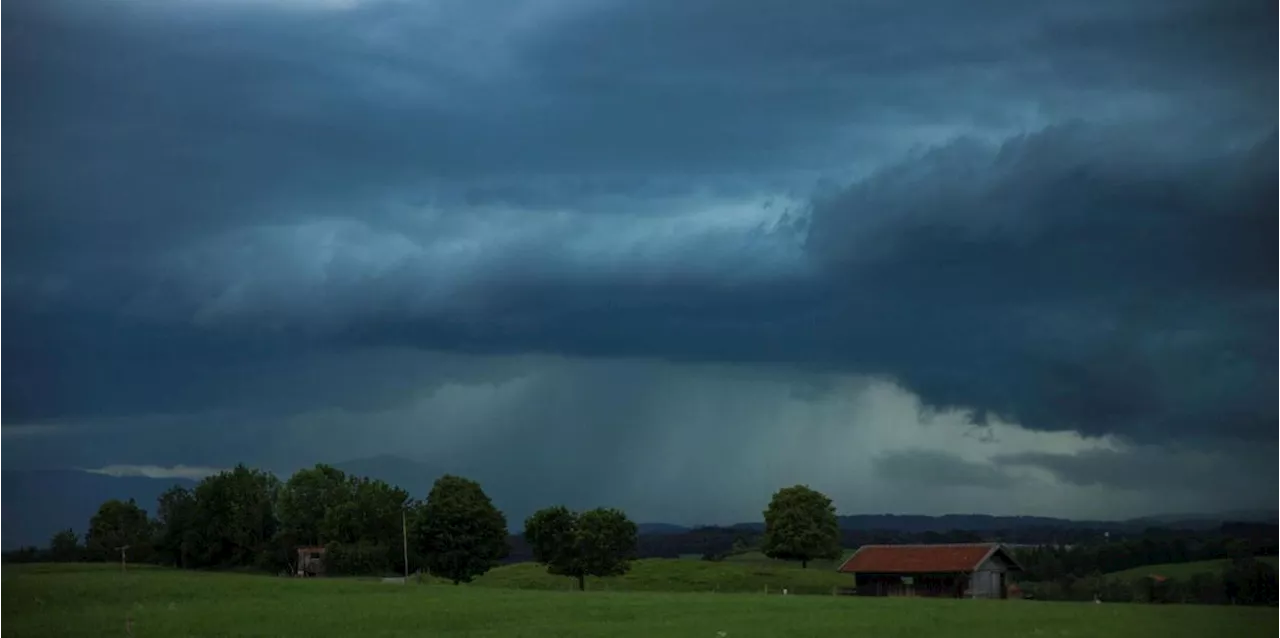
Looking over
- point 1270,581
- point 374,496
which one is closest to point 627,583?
point 374,496

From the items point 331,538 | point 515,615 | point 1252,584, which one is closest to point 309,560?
point 331,538

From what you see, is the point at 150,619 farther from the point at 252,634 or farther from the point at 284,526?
the point at 284,526

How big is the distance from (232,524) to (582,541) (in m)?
51.6

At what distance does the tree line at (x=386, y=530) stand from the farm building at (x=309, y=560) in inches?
86.0

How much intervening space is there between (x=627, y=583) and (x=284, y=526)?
161 feet

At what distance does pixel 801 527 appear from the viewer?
14238cm

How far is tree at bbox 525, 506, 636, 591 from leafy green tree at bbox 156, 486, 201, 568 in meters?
49.9

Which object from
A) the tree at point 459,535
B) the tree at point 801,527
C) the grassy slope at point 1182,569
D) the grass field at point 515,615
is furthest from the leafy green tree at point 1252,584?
the tree at point 459,535

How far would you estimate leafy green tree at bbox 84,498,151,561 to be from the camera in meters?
177

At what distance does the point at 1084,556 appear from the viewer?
130 m

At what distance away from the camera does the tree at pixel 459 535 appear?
120 meters

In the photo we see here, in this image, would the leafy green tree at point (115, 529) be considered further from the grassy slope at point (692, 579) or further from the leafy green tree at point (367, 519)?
the grassy slope at point (692, 579)

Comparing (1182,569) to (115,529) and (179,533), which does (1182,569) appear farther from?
(115,529)

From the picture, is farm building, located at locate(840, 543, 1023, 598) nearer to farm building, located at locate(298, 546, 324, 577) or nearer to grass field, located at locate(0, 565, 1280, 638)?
grass field, located at locate(0, 565, 1280, 638)
